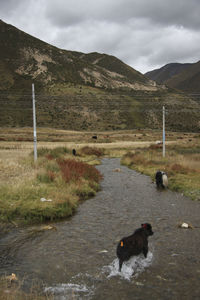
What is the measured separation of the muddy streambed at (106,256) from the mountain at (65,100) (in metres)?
86.7

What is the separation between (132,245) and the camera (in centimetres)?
709

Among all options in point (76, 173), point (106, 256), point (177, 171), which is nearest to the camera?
point (106, 256)

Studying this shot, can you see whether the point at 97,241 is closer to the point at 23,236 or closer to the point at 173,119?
the point at 23,236

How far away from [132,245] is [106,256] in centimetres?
121

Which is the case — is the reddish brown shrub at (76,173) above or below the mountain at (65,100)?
below

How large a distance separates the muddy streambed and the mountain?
8673 cm

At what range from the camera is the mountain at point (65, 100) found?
103250mm

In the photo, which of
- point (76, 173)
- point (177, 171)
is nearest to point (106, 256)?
point (76, 173)

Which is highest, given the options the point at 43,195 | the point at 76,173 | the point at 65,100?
the point at 65,100

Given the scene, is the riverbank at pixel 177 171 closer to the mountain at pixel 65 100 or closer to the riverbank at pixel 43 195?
the riverbank at pixel 43 195

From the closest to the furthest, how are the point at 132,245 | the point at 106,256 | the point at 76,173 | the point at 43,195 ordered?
the point at 132,245, the point at 106,256, the point at 43,195, the point at 76,173

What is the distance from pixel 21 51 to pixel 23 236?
164830 mm

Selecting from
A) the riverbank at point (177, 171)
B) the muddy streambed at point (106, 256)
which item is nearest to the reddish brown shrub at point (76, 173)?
the muddy streambed at point (106, 256)

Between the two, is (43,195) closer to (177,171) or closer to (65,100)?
(177,171)
